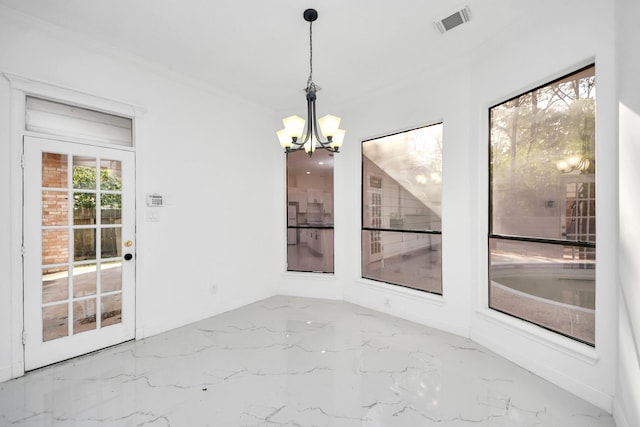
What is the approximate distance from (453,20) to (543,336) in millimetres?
2790

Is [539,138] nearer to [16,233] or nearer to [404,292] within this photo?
[404,292]

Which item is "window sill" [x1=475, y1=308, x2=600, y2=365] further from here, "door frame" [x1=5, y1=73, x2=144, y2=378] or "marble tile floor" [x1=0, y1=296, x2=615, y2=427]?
"door frame" [x1=5, y1=73, x2=144, y2=378]

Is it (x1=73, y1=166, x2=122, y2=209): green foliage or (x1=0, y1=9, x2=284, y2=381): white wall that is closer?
(x1=0, y1=9, x2=284, y2=381): white wall

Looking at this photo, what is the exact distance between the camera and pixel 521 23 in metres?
2.44

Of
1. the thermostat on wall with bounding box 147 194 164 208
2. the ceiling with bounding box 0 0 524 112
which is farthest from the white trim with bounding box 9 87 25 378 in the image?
the thermostat on wall with bounding box 147 194 164 208

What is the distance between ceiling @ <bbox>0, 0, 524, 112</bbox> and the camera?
228cm

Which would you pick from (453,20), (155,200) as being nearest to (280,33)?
(453,20)

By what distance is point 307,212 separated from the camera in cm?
458

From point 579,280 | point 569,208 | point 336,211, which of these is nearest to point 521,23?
point 569,208

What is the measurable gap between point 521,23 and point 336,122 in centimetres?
181

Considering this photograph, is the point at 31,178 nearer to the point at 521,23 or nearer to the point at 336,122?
the point at 336,122

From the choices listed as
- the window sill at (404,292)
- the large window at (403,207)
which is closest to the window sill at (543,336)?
the window sill at (404,292)

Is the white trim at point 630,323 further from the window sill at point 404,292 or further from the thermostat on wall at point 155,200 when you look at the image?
the thermostat on wall at point 155,200

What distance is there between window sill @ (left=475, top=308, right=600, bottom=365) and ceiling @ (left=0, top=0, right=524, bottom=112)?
8.81 ft
